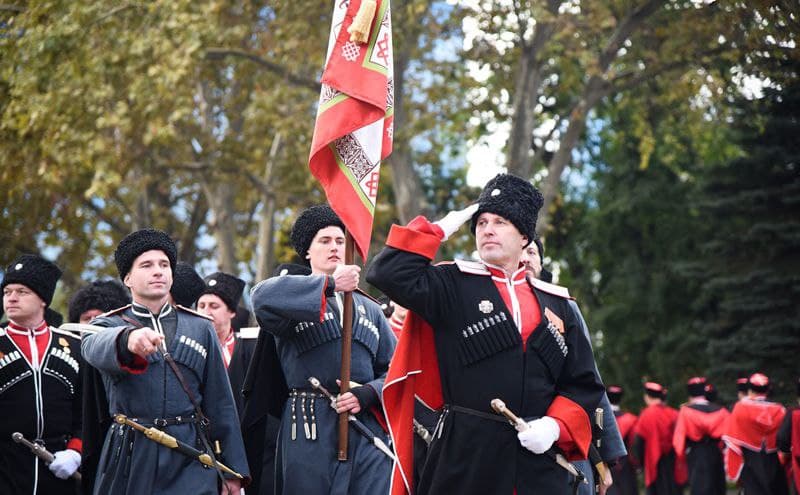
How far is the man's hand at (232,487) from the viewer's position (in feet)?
23.4

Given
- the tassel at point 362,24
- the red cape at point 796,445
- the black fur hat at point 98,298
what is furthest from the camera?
the red cape at point 796,445

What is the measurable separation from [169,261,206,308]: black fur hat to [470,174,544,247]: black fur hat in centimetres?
409

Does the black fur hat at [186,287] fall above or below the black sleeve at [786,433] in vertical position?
above

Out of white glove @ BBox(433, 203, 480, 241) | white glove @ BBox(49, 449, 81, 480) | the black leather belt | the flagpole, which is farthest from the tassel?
white glove @ BBox(49, 449, 81, 480)

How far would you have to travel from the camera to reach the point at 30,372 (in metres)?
8.68

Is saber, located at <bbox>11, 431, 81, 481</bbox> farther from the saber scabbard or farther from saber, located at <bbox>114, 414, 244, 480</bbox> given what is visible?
the saber scabbard

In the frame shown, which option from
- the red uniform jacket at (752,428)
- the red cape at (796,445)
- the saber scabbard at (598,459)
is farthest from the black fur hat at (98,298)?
the red uniform jacket at (752,428)

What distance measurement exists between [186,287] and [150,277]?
2908mm

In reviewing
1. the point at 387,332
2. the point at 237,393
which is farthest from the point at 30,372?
the point at 387,332

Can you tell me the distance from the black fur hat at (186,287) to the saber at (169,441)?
3081 millimetres

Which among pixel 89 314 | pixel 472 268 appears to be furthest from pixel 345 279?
pixel 89 314

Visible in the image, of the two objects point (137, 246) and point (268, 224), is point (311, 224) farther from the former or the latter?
point (268, 224)

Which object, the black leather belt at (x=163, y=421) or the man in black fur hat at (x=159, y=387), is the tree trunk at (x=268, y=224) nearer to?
the man in black fur hat at (x=159, y=387)

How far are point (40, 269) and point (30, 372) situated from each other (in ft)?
2.41
